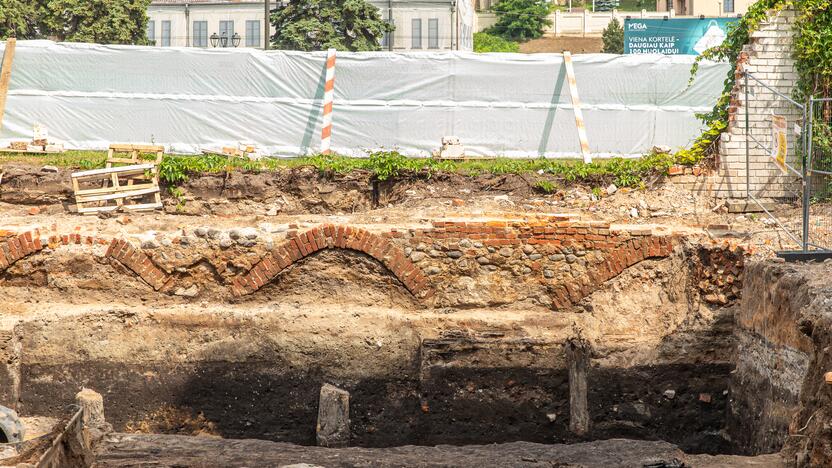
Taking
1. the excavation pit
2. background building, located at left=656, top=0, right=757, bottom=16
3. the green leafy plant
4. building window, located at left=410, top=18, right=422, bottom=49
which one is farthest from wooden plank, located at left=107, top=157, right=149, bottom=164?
background building, located at left=656, top=0, right=757, bottom=16

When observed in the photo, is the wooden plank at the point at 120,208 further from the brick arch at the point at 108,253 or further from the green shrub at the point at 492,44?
the green shrub at the point at 492,44

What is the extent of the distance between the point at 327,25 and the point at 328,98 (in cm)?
1557

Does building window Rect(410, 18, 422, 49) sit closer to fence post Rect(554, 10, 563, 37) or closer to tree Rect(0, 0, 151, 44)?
tree Rect(0, 0, 151, 44)

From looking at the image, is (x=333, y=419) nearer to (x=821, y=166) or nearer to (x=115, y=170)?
(x=115, y=170)

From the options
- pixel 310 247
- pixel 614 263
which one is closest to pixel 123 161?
A: pixel 310 247

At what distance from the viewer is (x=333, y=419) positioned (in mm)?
→ 8625

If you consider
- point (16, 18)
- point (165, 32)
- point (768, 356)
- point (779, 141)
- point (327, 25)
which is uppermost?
point (165, 32)

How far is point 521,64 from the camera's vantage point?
48.3 feet

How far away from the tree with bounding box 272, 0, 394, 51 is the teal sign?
25.6ft

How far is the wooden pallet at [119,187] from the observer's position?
11141 millimetres

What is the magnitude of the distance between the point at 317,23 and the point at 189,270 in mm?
20932

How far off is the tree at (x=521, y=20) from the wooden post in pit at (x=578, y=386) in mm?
42759

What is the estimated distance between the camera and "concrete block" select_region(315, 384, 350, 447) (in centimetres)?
857

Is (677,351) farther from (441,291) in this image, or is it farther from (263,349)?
(263,349)
